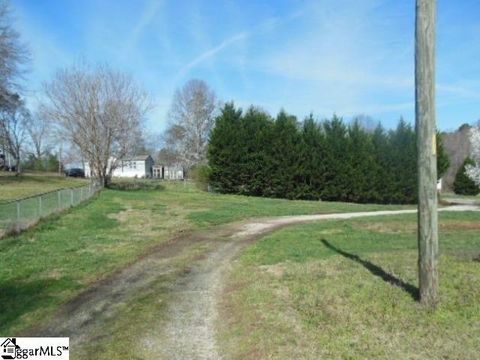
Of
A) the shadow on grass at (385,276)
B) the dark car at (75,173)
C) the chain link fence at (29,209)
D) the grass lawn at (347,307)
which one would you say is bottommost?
the grass lawn at (347,307)

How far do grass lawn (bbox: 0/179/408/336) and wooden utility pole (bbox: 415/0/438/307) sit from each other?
12.6 feet

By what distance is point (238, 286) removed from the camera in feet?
27.0

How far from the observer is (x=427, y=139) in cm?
612

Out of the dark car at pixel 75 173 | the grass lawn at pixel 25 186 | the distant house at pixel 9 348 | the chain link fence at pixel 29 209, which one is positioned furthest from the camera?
the dark car at pixel 75 173

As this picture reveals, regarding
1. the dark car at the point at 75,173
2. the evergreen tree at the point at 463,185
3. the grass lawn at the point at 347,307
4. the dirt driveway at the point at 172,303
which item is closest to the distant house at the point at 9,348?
the dirt driveway at the point at 172,303

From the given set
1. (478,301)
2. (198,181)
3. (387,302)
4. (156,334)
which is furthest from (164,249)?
(198,181)

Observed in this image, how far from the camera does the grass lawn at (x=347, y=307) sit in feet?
16.8

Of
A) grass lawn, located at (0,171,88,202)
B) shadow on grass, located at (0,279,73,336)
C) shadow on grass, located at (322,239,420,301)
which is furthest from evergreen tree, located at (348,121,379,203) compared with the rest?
shadow on grass, located at (0,279,73,336)

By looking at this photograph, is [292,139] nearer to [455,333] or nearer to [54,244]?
[54,244]

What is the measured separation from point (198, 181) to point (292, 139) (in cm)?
932

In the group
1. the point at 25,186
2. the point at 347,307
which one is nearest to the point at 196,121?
the point at 25,186

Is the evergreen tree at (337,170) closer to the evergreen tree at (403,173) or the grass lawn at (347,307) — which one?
the evergreen tree at (403,173)

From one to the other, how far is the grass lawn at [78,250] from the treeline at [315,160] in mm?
11103

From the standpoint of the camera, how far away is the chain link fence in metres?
14.1
